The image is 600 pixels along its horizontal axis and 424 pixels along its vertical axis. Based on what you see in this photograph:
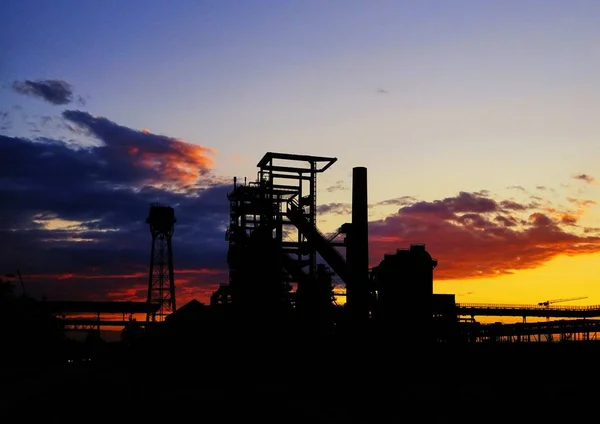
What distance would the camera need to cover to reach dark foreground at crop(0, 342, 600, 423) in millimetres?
33938

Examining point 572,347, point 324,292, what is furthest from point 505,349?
point 324,292

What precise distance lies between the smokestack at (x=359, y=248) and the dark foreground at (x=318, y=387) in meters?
4.35

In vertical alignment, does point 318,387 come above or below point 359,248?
below

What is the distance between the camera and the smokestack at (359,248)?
58781 mm

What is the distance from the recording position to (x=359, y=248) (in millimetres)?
59594

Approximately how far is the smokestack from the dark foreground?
14.3ft

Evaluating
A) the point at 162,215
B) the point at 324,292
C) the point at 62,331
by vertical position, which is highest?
the point at 162,215

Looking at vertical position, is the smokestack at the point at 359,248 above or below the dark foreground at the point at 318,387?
above

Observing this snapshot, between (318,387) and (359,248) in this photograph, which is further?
(359,248)

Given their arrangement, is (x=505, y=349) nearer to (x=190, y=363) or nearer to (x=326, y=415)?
(x=190, y=363)

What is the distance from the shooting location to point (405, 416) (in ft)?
115

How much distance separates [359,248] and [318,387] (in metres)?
15.7

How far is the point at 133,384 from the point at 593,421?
98.5ft

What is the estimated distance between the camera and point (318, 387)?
158 feet
